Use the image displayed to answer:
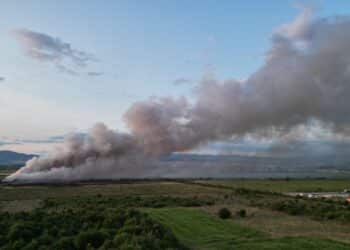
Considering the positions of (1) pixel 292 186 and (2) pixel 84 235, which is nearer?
(2) pixel 84 235

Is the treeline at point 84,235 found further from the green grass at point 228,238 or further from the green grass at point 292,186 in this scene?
the green grass at point 292,186

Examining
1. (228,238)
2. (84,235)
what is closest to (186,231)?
(228,238)

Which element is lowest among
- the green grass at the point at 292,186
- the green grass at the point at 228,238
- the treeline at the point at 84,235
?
the green grass at the point at 292,186

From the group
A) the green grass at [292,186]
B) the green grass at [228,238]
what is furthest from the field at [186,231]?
the green grass at [292,186]

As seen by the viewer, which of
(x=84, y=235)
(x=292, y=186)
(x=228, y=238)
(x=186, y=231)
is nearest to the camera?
(x=84, y=235)

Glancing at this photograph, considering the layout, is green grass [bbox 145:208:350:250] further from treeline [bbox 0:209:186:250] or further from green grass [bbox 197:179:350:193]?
green grass [bbox 197:179:350:193]

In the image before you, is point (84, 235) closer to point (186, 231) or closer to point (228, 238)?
point (186, 231)

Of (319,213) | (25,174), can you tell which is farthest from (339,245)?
(25,174)

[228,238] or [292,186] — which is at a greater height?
[228,238]
